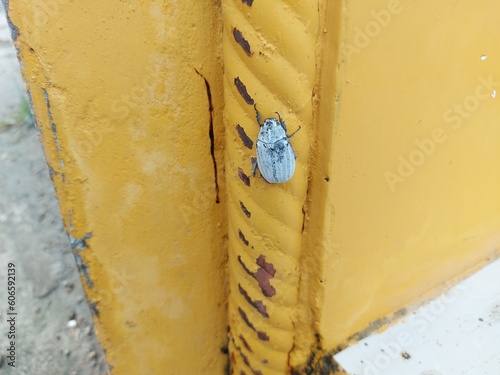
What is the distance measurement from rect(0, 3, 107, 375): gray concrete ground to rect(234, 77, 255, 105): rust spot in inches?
39.8

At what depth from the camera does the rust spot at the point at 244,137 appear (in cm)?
70

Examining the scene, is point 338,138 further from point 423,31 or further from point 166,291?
point 166,291

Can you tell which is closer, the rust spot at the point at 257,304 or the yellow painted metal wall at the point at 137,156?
the yellow painted metal wall at the point at 137,156

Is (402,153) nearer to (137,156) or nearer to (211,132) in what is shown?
(211,132)

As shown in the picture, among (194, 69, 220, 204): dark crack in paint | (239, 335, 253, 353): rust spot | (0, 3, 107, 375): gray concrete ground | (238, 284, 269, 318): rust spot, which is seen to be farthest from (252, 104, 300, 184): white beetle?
(0, 3, 107, 375): gray concrete ground

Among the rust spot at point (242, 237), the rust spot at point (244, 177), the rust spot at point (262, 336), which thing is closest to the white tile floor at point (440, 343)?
the rust spot at point (262, 336)

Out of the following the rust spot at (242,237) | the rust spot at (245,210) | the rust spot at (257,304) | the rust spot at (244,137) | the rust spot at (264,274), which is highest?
the rust spot at (244,137)

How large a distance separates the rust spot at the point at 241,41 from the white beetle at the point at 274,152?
0.08 meters

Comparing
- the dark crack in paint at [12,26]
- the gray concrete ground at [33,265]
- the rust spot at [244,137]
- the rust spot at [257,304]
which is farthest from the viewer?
the gray concrete ground at [33,265]

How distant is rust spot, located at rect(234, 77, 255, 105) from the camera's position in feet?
2.18

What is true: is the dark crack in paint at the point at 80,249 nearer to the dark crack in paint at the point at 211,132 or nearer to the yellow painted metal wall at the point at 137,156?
the yellow painted metal wall at the point at 137,156

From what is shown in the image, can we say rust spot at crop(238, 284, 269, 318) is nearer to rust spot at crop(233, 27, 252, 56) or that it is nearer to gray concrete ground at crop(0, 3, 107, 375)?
rust spot at crop(233, 27, 252, 56)

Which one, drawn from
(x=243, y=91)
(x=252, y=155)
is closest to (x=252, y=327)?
(x=252, y=155)

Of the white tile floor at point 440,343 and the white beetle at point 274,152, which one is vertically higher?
the white beetle at point 274,152
